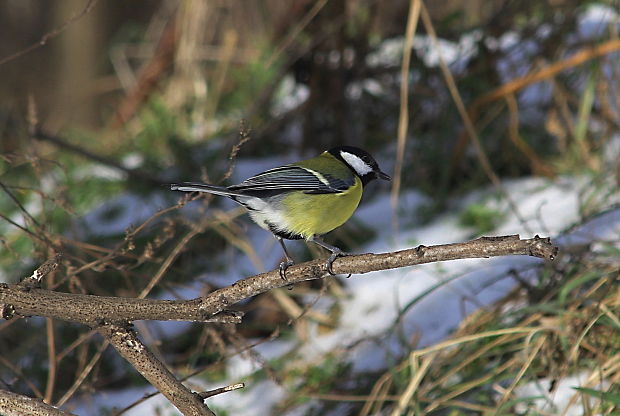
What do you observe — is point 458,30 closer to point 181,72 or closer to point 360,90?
point 360,90

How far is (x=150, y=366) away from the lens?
1520mm

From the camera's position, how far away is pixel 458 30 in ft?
12.8

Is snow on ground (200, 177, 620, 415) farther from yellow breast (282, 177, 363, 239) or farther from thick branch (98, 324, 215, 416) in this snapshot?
thick branch (98, 324, 215, 416)

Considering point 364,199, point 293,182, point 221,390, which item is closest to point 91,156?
point 364,199

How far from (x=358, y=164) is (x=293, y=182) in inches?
12.5

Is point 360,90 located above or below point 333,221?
above

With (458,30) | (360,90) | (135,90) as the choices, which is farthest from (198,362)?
(135,90)

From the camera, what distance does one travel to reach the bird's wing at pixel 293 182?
6.16 ft

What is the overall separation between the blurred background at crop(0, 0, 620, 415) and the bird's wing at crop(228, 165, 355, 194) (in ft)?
0.98

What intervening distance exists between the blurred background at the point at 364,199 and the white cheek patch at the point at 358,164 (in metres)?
0.43

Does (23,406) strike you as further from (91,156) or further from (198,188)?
(91,156)

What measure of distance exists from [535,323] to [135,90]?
11.4 ft

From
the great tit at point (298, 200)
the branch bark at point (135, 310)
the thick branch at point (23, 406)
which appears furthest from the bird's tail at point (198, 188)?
the thick branch at point (23, 406)

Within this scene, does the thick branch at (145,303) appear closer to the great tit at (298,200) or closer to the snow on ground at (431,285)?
the great tit at (298,200)
